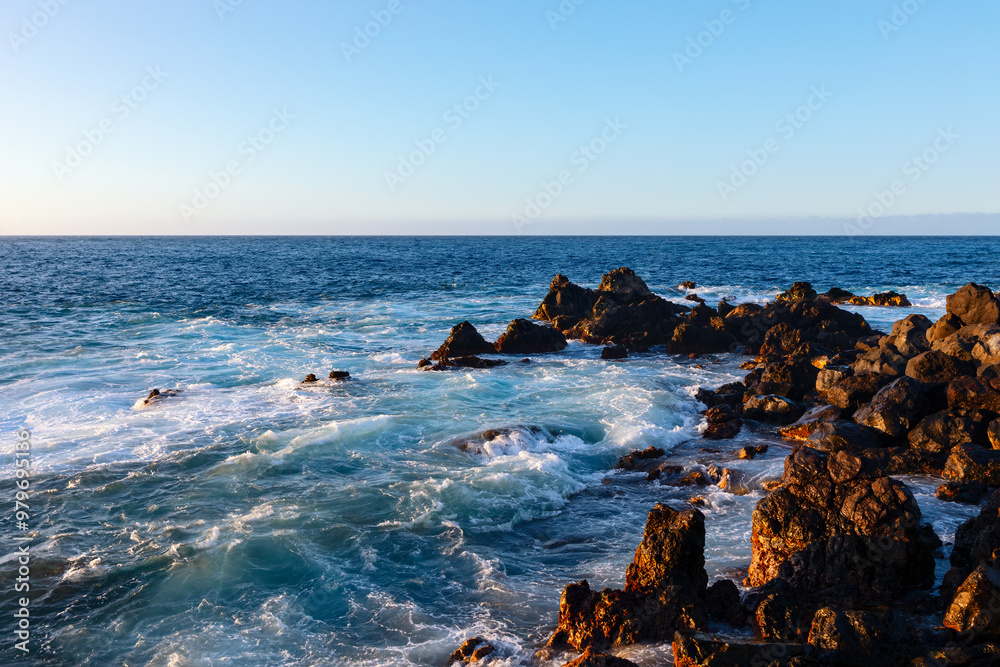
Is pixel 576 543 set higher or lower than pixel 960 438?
lower

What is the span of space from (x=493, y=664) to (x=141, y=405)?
17.6 meters

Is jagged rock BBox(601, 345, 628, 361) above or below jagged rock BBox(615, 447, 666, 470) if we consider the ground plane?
above

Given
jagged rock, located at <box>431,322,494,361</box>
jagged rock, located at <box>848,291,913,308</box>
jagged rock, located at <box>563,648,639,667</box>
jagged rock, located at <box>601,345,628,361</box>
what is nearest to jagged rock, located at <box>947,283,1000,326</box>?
jagged rock, located at <box>601,345,628,361</box>

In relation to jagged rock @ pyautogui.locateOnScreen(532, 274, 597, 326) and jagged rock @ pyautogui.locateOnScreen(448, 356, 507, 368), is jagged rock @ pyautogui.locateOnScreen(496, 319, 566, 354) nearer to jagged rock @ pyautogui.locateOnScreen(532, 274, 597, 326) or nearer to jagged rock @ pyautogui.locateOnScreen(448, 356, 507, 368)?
jagged rock @ pyautogui.locateOnScreen(448, 356, 507, 368)

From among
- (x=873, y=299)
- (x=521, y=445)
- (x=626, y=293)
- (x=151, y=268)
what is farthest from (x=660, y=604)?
(x=151, y=268)

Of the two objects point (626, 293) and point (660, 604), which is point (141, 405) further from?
point (626, 293)

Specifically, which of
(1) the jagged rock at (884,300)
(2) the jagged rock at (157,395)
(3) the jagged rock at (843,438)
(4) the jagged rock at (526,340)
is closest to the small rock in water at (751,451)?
(3) the jagged rock at (843,438)

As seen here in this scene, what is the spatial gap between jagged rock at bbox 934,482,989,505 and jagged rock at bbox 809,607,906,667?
705cm

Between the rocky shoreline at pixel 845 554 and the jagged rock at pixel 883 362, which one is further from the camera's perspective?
the jagged rock at pixel 883 362

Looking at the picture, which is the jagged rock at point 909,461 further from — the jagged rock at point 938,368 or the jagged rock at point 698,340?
the jagged rock at point 698,340

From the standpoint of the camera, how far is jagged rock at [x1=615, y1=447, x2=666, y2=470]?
17398 millimetres

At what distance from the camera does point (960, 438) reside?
16.0 m

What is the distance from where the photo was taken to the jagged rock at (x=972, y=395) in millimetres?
16344

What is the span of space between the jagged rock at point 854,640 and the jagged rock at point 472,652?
4256mm
